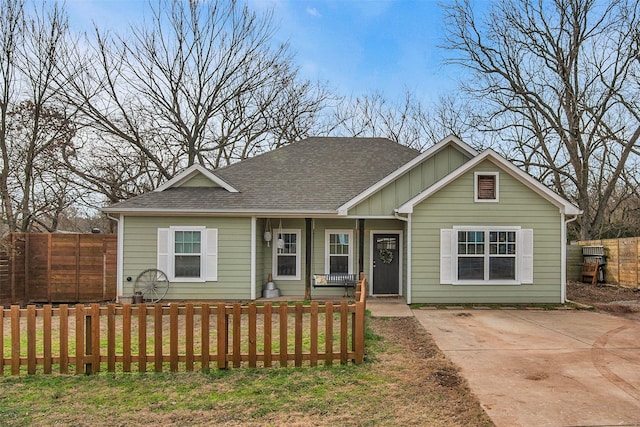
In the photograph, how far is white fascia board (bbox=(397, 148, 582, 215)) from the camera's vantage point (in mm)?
10805

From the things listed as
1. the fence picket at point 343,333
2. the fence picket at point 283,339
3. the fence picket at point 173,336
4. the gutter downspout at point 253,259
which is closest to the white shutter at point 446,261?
the gutter downspout at point 253,259

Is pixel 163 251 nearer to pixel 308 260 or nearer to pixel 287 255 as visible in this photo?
pixel 287 255

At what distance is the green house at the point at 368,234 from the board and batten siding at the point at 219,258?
0.03 metres

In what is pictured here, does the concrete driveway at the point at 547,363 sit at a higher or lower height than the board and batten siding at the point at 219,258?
lower

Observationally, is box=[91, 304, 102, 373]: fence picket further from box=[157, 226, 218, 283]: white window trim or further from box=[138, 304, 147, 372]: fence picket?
box=[157, 226, 218, 283]: white window trim

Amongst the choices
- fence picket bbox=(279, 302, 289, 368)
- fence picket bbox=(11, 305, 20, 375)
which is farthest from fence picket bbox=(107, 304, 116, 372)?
fence picket bbox=(279, 302, 289, 368)


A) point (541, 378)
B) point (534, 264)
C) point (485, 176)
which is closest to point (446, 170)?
point (485, 176)

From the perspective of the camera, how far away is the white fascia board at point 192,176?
1253 centimetres

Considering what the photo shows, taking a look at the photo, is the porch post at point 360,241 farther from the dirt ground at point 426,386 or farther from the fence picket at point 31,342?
the fence picket at point 31,342

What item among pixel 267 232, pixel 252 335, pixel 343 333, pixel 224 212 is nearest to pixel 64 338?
pixel 252 335

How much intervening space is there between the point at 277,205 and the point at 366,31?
966 centimetres

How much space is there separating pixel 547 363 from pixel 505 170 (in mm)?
6209

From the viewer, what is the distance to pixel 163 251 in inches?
456

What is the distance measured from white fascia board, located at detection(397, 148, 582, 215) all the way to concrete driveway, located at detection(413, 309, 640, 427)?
8.72 ft
